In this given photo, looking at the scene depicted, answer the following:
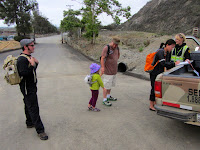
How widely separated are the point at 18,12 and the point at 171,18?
29874 millimetres

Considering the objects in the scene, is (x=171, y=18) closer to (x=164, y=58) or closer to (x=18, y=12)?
(x=18, y=12)

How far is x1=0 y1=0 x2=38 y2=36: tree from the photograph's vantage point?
34706mm

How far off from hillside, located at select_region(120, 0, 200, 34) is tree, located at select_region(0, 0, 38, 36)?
19.8 meters

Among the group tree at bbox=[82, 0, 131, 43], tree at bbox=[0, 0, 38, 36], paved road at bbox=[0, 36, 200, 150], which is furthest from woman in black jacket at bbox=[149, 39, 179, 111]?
tree at bbox=[0, 0, 38, 36]

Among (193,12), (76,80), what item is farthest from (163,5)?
(76,80)

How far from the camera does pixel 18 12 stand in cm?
3622

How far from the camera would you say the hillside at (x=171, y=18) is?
109 ft

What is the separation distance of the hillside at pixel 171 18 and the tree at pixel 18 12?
19.8m

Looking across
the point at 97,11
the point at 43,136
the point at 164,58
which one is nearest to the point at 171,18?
the point at 97,11

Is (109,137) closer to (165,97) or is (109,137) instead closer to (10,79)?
(165,97)

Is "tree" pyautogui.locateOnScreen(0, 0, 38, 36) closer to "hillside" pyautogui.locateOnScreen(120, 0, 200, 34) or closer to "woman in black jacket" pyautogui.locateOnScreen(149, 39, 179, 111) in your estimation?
"hillside" pyautogui.locateOnScreen(120, 0, 200, 34)

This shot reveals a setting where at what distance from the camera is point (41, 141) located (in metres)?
3.49

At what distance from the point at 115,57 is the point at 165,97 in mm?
2092

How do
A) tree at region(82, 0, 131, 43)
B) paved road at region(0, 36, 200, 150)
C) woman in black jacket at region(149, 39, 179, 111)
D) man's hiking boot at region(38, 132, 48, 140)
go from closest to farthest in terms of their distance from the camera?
paved road at region(0, 36, 200, 150) < man's hiking boot at region(38, 132, 48, 140) < woman in black jacket at region(149, 39, 179, 111) < tree at region(82, 0, 131, 43)
